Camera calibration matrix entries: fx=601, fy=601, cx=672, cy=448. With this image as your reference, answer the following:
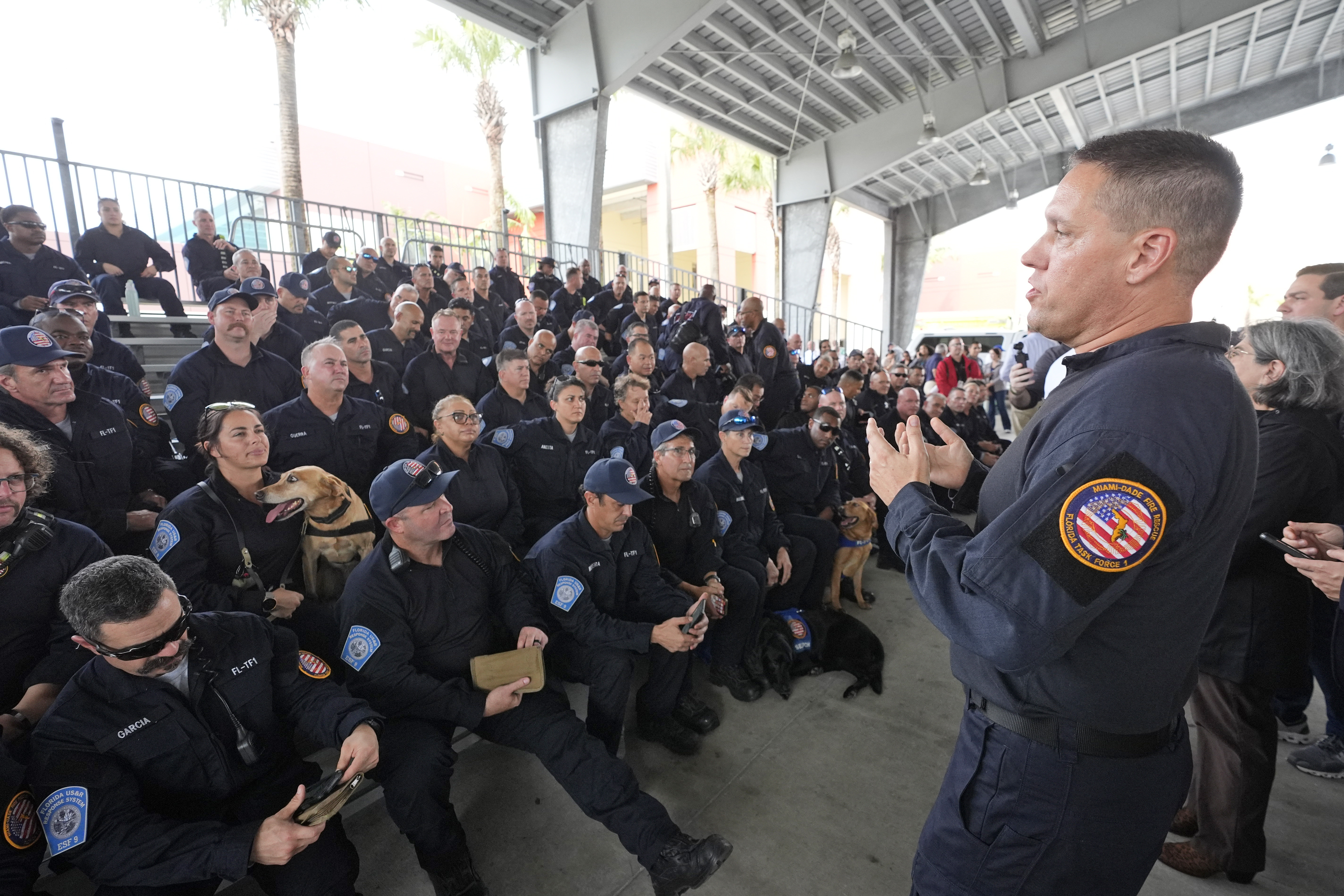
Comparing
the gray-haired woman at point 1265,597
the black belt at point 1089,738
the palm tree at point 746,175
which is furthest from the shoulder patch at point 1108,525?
the palm tree at point 746,175

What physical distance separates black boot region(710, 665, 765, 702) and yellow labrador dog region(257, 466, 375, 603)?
6.65 feet

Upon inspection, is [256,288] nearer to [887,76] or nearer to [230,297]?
[230,297]

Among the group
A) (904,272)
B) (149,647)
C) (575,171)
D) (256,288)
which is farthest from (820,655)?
(904,272)

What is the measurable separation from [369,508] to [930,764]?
11.7ft

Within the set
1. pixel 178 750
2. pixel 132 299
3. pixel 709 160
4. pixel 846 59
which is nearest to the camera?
pixel 178 750

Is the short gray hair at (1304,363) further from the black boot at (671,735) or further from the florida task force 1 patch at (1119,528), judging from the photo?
the black boot at (671,735)

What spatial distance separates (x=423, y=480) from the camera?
2561 mm

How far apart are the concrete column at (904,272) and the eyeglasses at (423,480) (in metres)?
20.0

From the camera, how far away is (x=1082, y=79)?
1210 centimetres

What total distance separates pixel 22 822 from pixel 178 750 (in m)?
0.34

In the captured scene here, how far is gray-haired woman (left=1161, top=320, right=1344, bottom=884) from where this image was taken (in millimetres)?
1975

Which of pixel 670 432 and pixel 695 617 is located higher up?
pixel 670 432

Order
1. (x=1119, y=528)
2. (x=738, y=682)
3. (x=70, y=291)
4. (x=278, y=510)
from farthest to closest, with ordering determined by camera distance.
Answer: (x=70, y=291) < (x=738, y=682) < (x=278, y=510) < (x=1119, y=528)

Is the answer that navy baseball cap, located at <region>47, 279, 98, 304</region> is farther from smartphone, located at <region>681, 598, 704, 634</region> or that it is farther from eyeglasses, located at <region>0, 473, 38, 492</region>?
smartphone, located at <region>681, 598, 704, 634</region>
